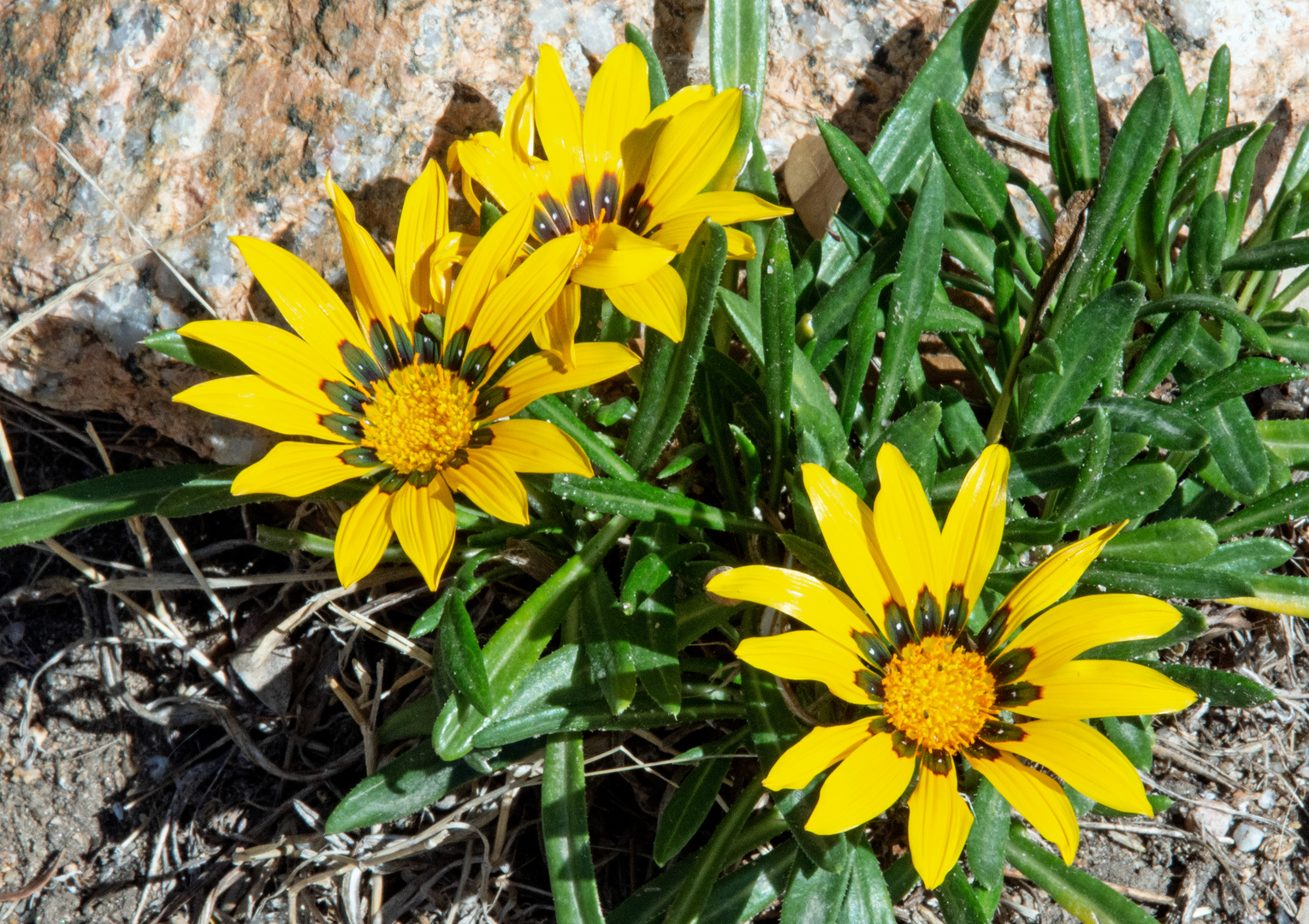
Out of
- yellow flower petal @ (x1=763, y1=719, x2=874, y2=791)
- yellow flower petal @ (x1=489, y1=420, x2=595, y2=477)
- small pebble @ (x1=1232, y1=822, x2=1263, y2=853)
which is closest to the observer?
yellow flower petal @ (x1=763, y1=719, x2=874, y2=791)

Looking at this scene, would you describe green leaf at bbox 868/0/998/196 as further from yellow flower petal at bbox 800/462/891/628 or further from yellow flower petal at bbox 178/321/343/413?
yellow flower petal at bbox 178/321/343/413

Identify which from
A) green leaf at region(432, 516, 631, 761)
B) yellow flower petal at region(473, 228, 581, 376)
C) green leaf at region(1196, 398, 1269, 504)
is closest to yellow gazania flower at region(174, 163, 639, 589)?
yellow flower petal at region(473, 228, 581, 376)

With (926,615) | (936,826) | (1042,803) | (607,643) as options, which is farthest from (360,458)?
(1042,803)

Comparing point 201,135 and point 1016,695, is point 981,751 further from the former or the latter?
point 201,135

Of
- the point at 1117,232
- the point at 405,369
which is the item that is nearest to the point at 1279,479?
the point at 1117,232

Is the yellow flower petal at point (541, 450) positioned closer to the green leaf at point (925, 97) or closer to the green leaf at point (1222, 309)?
the green leaf at point (925, 97)
